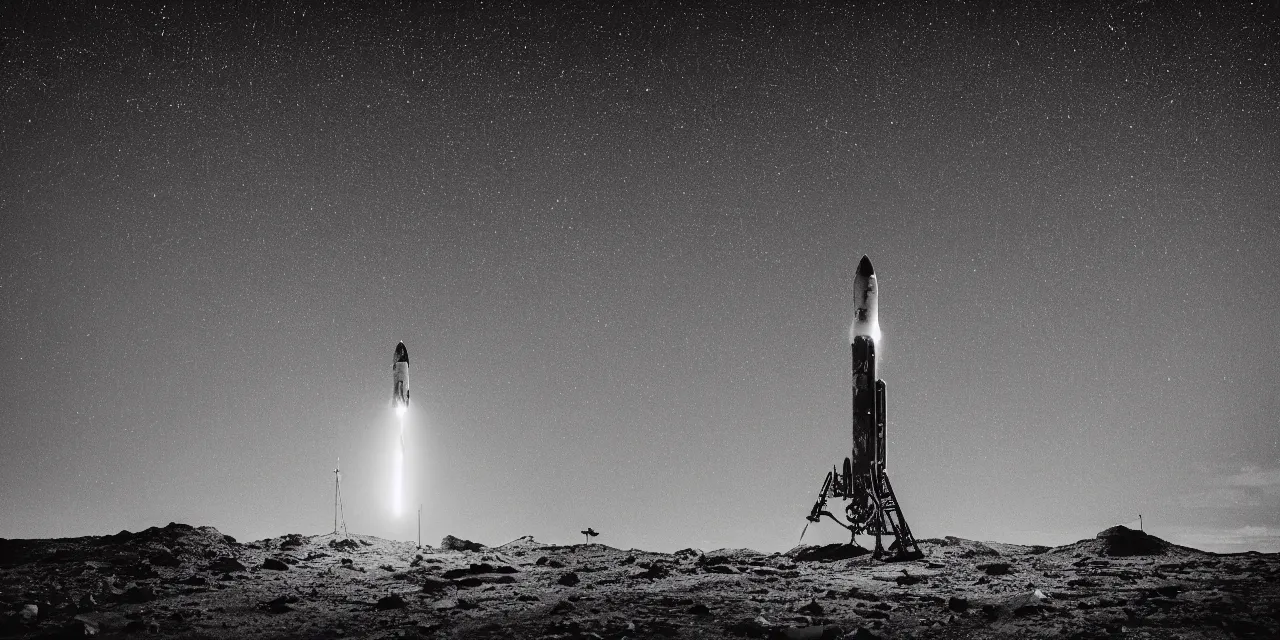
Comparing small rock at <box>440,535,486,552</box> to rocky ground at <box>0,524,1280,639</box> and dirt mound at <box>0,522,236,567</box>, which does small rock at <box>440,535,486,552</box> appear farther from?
dirt mound at <box>0,522,236,567</box>

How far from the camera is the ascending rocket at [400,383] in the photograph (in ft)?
142

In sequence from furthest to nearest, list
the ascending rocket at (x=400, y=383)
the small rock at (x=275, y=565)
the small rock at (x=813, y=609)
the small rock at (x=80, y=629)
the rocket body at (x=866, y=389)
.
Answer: the ascending rocket at (x=400, y=383), the rocket body at (x=866, y=389), the small rock at (x=275, y=565), the small rock at (x=813, y=609), the small rock at (x=80, y=629)

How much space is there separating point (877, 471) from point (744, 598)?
14324 mm

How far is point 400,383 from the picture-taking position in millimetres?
43375

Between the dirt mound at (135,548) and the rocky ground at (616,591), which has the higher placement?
the dirt mound at (135,548)

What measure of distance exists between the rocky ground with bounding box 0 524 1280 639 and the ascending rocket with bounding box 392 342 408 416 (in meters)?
8.36

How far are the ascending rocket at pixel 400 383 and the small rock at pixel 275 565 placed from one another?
12919 mm

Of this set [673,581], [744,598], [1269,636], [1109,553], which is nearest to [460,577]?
[673,581]

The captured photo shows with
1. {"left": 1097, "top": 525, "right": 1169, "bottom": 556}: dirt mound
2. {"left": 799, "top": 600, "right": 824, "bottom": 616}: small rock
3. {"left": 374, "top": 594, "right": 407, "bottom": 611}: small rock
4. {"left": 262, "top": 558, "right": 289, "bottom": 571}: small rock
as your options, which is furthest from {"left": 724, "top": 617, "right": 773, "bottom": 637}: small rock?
{"left": 1097, "top": 525, "right": 1169, "bottom": 556}: dirt mound

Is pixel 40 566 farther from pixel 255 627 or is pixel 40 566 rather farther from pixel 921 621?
pixel 921 621

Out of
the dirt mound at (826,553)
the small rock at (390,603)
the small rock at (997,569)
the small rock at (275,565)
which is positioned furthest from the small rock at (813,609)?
the small rock at (275,565)

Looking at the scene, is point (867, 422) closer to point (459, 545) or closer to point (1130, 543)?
point (1130, 543)

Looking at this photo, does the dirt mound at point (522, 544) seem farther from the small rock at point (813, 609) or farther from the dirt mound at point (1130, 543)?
the dirt mound at point (1130, 543)

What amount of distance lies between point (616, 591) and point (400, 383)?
20895mm
